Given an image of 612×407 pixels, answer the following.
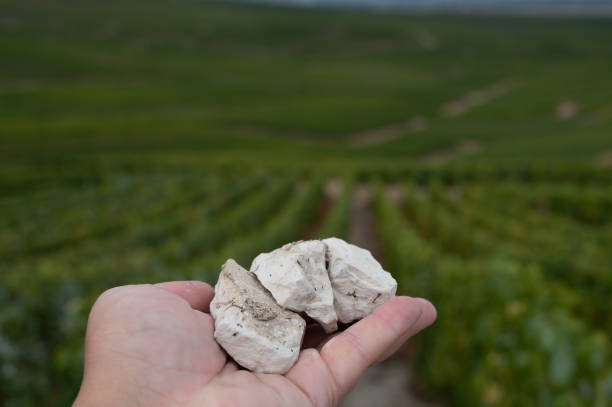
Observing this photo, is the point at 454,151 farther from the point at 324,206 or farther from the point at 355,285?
the point at 355,285

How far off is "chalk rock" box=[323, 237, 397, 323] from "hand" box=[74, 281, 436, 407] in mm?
233

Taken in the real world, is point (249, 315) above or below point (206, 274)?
above

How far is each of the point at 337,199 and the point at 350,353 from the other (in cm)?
1832

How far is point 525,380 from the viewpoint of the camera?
15.9 ft

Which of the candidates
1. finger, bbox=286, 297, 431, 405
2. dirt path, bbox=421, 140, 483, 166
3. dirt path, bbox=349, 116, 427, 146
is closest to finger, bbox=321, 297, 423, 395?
finger, bbox=286, 297, 431, 405

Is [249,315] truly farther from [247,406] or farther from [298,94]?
[298,94]

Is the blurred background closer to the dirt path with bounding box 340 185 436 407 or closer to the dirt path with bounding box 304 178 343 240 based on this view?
the dirt path with bounding box 340 185 436 407

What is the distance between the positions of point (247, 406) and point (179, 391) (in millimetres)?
454

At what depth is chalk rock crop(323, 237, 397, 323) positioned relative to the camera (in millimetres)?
3318

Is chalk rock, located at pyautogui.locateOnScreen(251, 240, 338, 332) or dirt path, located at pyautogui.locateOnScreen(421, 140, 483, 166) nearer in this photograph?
chalk rock, located at pyautogui.locateOnScreen(251, 240, 338, 332)

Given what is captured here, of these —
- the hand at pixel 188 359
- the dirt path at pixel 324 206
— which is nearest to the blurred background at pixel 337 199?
the dirt path at pixel 324 206

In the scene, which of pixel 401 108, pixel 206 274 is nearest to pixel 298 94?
pixel 401 108

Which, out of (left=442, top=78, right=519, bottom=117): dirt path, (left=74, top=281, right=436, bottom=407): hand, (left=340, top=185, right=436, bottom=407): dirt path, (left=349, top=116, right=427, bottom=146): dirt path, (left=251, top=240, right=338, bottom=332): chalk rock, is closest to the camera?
(left=74, top=281, right=436, bottom=407): hand

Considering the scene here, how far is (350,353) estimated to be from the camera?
284 centimetres
